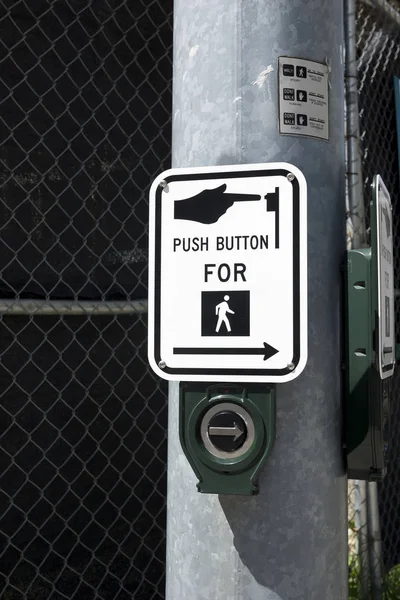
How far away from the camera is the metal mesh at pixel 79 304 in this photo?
3.21 metres

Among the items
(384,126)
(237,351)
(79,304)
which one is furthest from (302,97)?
(384,126)

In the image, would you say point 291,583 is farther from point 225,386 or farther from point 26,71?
point 26,71

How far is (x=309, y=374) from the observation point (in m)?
1.47

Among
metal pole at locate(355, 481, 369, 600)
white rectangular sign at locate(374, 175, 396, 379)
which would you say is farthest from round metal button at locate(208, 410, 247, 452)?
metal pole at locate(355, 481, 369, 600)

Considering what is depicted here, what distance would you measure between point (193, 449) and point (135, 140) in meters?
2.43

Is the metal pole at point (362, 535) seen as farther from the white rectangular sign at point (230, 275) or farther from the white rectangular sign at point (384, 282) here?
the white rectangular sign at point (230, 275)

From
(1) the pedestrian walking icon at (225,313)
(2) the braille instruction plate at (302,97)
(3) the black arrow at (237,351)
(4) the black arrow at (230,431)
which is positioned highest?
(2) the braille instruction plate at (302,97)

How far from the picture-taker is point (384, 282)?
159 cm

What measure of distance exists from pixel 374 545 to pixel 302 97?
2772mm

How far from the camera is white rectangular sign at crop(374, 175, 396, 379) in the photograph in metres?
1.52

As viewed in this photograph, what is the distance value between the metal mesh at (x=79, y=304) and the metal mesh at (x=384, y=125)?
157 cm

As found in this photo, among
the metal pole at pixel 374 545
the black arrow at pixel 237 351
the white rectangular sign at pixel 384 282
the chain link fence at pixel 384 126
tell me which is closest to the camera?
the black arrow at pixel 237 351

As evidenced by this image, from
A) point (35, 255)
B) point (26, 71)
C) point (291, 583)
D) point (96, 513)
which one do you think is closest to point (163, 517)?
point (96, 513)

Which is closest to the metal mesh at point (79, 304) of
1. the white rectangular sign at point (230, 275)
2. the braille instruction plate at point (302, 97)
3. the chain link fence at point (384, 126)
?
the chain link fence at point (384, 126)
